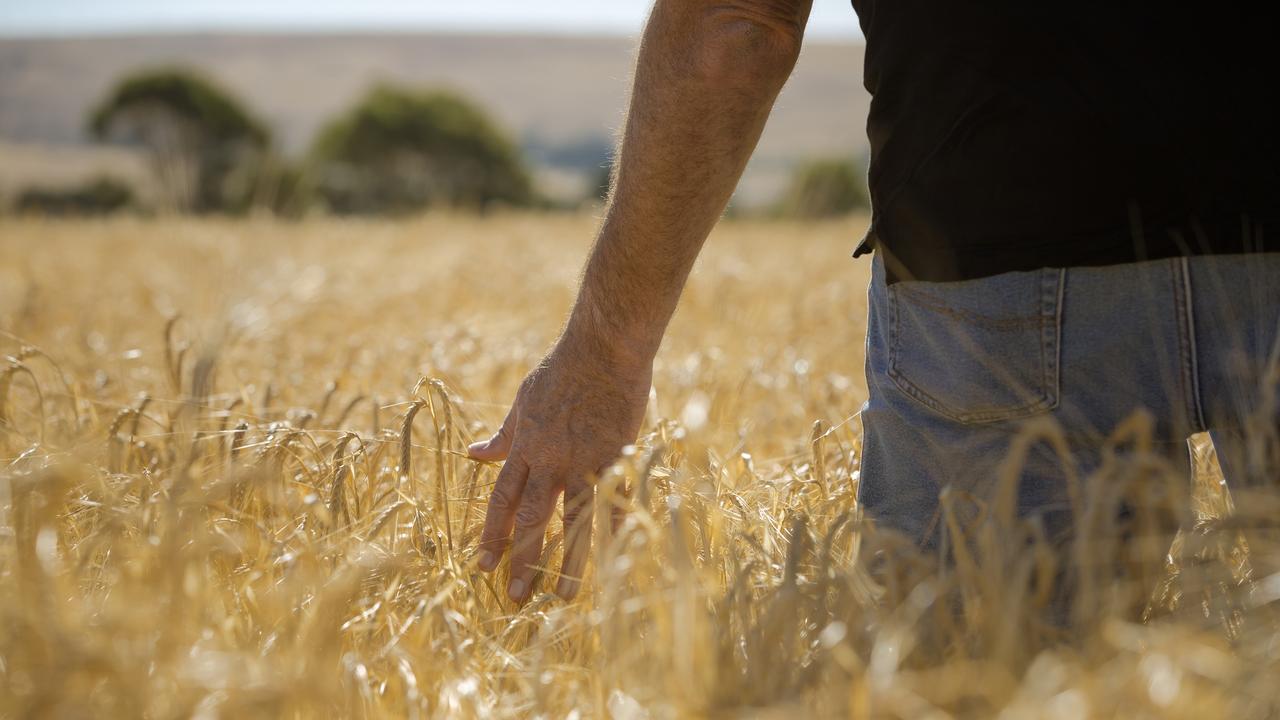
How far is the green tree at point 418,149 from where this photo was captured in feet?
111

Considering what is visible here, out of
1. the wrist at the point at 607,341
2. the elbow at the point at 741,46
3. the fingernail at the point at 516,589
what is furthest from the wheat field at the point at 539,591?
the elbow at the point at 741,46

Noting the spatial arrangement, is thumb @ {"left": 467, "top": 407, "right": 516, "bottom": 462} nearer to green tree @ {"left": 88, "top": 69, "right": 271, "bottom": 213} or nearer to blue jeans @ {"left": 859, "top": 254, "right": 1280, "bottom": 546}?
blue jeans @ {"left": 859, "top": 254, "right": 1280, "bottom": 546}

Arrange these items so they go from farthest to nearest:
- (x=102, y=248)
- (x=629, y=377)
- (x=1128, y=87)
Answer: (x=102, y=248)
(x=629, y=377)
(x=1128, y=87)

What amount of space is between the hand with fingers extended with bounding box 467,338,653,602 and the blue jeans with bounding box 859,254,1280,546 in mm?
397

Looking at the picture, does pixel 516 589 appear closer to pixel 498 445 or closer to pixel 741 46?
pixel 498 445

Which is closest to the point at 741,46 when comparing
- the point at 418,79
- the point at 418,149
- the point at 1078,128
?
the point at 1078,128

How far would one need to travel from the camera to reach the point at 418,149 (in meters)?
35.4

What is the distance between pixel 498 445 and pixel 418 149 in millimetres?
35930

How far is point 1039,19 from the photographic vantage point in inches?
44.8

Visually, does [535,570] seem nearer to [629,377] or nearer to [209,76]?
[629,377]

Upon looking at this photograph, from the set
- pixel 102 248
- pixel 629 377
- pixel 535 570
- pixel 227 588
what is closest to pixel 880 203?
pixel 629 377

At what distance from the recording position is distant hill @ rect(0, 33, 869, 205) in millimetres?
54281

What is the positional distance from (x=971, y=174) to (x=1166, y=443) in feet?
1.49

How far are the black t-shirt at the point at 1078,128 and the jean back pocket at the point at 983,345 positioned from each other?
30 millimetres
